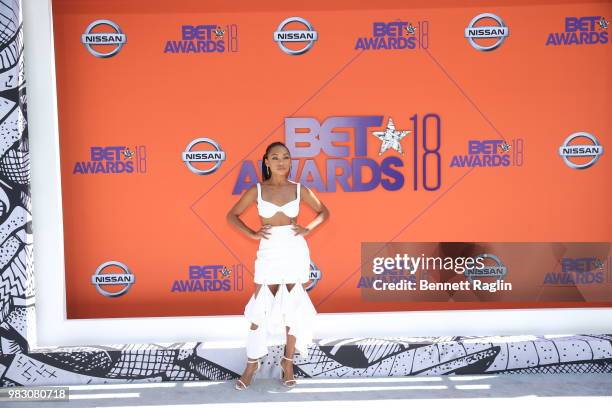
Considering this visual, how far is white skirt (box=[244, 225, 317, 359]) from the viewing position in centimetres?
312

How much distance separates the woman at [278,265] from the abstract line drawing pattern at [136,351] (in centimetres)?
25

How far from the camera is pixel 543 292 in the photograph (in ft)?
12.8

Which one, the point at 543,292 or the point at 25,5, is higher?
the point at 25,5

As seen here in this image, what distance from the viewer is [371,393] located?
3.13 metres

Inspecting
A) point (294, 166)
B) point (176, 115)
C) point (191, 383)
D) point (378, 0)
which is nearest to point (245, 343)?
point (191, 383)

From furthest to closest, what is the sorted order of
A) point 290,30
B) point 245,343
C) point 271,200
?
point 290,30 → point 245,343 → point 271,200

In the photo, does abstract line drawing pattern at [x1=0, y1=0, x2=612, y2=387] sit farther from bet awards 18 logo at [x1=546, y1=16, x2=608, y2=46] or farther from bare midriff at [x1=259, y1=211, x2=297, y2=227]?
bet awards 18 logo at [x1=546, y1=16, x2=608, y2=46]

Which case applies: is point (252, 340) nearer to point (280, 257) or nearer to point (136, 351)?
point (280, 257)

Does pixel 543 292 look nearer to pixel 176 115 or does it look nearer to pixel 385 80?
pixel 385 80

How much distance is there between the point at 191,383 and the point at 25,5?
2.74 m

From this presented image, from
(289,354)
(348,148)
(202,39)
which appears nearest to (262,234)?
(289,354)

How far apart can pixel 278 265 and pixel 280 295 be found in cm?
20

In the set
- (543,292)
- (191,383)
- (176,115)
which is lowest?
(191,383)

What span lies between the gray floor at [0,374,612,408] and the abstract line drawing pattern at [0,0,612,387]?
0.07 meters
